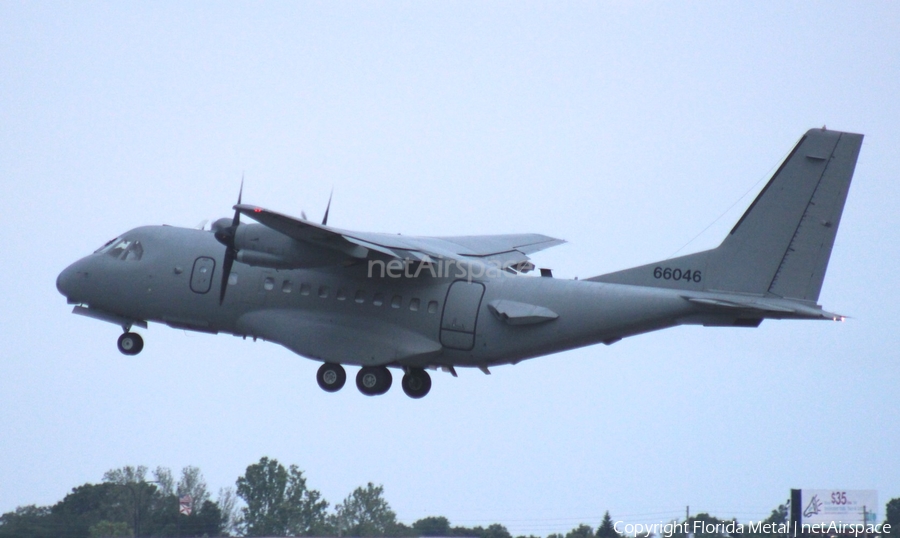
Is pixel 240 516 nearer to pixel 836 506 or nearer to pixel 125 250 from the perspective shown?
pixel 125 250

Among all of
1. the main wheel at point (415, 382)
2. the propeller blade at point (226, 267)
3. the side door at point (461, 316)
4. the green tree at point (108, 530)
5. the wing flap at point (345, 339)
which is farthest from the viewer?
the green tree at point (108, 530)

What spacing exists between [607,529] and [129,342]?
13415mm

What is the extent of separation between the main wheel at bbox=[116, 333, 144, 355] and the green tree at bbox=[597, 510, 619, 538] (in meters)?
13.0

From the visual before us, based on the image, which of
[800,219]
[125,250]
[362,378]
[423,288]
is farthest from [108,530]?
[800,219]

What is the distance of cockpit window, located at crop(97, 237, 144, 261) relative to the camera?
2794 centimetres

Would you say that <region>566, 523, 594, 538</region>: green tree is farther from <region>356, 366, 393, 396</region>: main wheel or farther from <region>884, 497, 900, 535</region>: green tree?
<region>884, 497, 900, 535</region>: green tree

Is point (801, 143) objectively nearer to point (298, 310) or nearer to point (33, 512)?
point (298, 310)

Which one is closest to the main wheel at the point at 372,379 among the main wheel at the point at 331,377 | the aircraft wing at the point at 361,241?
the main wheel at the point at 331,377

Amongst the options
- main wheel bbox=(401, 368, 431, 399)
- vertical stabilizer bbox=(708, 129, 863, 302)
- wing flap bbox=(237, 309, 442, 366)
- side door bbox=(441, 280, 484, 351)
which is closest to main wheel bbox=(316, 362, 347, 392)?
wing flap bbox=(237, 309, 442, 366)

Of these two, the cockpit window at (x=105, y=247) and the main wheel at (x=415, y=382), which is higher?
the cockpit window at (x=105, y=247)

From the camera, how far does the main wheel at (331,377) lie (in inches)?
1051

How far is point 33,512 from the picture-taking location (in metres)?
32.8

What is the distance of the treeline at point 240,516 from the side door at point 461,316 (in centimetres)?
578

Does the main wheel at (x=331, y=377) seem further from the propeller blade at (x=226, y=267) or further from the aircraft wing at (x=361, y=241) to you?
the aircraft wing at (x=361, y=241)
